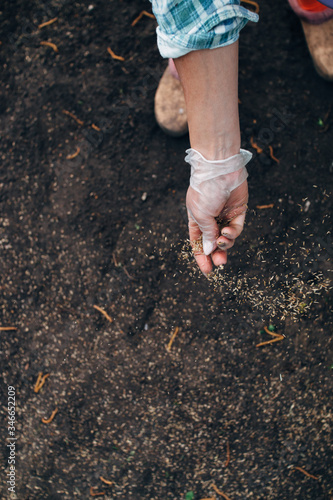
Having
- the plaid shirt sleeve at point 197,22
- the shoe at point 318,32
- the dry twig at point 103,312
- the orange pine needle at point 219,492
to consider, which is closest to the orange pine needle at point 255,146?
the shoe at point 318,32

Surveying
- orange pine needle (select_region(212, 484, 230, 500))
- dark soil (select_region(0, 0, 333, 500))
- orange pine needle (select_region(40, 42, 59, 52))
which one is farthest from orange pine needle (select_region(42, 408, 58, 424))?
orange pine needle (select_region(40, 42, 59, 52))

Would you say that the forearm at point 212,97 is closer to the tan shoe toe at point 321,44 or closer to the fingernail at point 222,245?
the fingernail at point 222,245

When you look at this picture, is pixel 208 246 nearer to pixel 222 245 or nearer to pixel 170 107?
pixel 222 245

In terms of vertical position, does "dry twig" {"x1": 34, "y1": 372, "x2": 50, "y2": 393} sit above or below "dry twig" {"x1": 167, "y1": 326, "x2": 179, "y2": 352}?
above

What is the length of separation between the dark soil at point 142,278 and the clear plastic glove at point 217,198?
1.05ft

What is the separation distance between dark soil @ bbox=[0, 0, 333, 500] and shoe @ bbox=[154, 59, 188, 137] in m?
0.06

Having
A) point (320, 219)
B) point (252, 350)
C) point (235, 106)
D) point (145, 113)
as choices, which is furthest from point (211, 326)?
point (145, 113)

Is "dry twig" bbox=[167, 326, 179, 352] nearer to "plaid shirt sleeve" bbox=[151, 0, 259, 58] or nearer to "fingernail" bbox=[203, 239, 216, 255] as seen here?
"fingernail" bbox=[203, 239, 216, 255]

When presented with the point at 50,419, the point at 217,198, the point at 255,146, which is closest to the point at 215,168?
the point at 217,198

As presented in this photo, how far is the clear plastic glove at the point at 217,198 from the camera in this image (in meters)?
1.08

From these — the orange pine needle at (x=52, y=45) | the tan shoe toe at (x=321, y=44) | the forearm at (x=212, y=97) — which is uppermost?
the orange pine needle at (x=52, y=45)

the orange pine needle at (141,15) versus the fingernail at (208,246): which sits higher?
the orange pine needle at (141,15)

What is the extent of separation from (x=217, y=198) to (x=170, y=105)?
2.08 ft

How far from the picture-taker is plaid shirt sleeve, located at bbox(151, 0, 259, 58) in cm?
79
